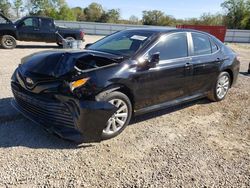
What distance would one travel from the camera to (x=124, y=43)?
15.5 feet

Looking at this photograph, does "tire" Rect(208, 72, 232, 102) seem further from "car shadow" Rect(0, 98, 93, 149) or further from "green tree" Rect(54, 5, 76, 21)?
"green tree" Rect(54, 5, 76, 21)

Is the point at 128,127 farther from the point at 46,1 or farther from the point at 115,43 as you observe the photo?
the point at 46,1

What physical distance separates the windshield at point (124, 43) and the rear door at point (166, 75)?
0.26 m

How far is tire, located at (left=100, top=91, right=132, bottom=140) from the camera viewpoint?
3.79 meters

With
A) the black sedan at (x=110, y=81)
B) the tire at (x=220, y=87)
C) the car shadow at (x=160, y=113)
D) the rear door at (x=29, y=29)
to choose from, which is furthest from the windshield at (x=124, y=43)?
the rear door at (x=29, y=29)

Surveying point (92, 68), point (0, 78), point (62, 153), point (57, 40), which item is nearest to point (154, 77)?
point (92, 68)

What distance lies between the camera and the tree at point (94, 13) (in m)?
51.5

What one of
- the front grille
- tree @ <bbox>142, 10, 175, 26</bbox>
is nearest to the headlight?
the front grille

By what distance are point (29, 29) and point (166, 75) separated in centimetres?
1069

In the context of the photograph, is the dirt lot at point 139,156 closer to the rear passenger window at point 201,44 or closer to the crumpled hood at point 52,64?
the crumpled hood at point 52,64

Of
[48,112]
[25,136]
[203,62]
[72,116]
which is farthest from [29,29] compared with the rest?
[72,116]

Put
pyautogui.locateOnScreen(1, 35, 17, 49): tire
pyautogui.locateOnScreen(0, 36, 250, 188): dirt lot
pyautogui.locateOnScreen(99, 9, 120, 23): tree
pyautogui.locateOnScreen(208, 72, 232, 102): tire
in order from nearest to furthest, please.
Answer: pyautogui.locateOnScreen(0, 36, 250, 188): dirt lot, pyautogui.locateOnScreen(208, 72, 232, 102): tire, pyautogui.locateOnScreen(1, 35, 17, 49): tire, pyautogui.locateOnScreen(99, 9, 120, 23): tree

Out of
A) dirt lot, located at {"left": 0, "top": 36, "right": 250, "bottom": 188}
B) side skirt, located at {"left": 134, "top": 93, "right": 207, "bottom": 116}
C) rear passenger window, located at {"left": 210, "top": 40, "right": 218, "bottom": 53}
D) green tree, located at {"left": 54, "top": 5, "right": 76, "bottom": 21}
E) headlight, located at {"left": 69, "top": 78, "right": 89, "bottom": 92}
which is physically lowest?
dirt lot, located at {"left": 0, "top": 36, "right": 250, "bottom": 188}

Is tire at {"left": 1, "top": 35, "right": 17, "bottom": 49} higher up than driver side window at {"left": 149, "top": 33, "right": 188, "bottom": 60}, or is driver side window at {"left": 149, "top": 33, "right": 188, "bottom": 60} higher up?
driver side window at {"left": 149, "top": 33, "right": 188, "bottom": 60}
